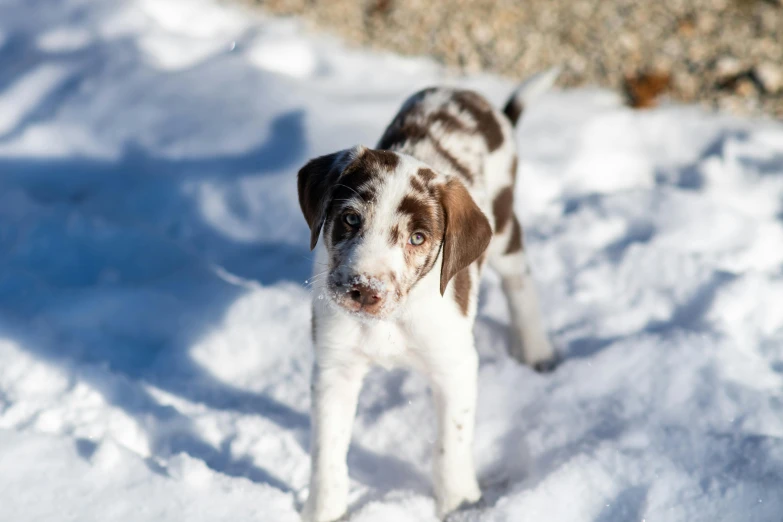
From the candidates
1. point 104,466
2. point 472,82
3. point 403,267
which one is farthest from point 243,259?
point 472,82

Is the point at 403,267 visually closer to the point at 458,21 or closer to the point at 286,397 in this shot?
the point at 286,397

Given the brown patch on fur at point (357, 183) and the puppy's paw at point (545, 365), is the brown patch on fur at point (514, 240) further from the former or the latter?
the brown patch on fur at point (357, 183)

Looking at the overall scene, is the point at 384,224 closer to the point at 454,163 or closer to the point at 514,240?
the point at 454,163

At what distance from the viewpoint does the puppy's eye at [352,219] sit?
8.90 ft

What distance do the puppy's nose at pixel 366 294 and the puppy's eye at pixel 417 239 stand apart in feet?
0.93

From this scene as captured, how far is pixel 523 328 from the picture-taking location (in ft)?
13.1

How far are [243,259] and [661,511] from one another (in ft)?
9.00

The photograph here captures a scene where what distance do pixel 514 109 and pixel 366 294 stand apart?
203 cm

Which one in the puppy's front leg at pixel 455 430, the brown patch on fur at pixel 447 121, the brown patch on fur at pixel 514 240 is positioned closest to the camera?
the puppy's front leg at pixel 455 430

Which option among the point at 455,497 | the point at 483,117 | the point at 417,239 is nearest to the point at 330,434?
the point at 455,497

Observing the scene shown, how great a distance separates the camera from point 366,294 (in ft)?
8.27

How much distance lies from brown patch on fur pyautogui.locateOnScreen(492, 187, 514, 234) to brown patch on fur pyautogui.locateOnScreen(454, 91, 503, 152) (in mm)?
234

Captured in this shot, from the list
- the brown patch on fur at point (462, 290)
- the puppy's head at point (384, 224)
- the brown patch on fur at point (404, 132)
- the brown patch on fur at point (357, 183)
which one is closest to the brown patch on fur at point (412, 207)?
the puppy's head at point (384, 224)

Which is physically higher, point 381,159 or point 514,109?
point 381,159
